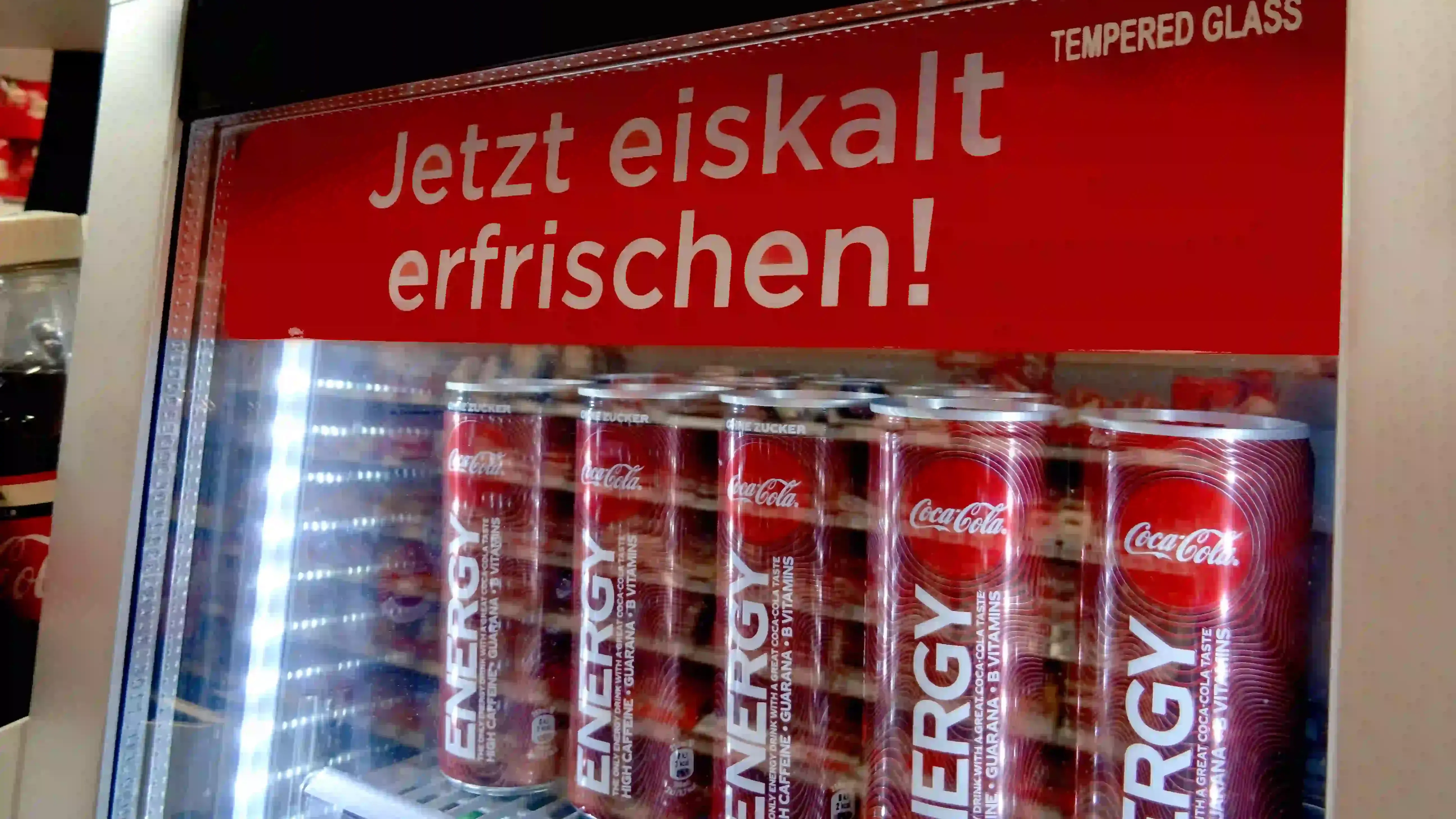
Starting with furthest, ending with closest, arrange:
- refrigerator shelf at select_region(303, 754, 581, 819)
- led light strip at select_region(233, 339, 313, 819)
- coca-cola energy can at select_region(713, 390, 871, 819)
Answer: led light strip at select_region(233, 339, 313, 819) < refrigerator shelf at select_region(303, 754, 581, 819) < coca-cola energy can at select_region(713, 390, 871, 819)

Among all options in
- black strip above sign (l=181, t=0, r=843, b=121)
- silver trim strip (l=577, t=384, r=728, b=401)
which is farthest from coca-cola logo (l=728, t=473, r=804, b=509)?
black strip above sign (l=181, t=0, r=843, b=121)

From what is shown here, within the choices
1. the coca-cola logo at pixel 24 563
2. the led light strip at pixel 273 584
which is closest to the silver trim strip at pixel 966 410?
the led light strip at pixel 273 584

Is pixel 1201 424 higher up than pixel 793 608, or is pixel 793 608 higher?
pixel 1201 424

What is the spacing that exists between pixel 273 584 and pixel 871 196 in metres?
0.86

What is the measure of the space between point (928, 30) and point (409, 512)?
831 mm

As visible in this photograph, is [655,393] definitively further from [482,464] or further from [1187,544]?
[1187,544]

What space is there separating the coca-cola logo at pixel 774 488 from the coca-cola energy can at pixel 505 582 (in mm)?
254

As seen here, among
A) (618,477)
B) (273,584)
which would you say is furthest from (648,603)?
(273,584)

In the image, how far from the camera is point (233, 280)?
3.49 ft

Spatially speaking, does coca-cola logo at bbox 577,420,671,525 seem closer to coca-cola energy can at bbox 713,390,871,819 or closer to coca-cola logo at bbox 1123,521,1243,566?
coca-cola energy can at bbox 713,390,871,819

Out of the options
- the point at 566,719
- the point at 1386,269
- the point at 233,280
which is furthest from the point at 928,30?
the point at 233,280

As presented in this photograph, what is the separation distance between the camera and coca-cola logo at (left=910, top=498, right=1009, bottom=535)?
0.64 metres

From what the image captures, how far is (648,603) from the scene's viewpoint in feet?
2.74

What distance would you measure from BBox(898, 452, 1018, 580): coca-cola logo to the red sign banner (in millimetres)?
88
